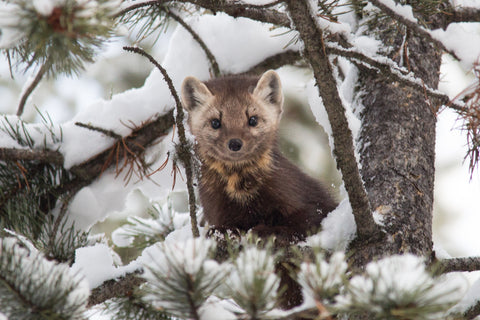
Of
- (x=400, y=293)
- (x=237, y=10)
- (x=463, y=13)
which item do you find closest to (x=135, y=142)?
(x=237, y=10)

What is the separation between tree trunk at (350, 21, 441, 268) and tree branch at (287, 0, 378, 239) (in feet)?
1.21

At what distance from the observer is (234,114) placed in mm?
4059

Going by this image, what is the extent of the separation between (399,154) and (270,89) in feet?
3.77

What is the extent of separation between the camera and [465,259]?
283cm

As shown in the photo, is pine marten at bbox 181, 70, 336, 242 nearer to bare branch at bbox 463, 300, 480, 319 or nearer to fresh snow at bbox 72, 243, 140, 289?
fresh snow at bbox 72, 243, 140, 289

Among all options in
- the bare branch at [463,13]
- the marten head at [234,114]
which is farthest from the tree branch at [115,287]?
the bare branch at [463,13]

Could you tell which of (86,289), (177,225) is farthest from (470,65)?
(177,225)

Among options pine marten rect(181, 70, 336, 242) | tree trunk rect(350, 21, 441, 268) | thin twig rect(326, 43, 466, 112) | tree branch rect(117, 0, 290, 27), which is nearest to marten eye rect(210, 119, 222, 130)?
pine marten rect(181, 70, 336, 242)

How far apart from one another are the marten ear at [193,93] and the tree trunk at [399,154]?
1.21m

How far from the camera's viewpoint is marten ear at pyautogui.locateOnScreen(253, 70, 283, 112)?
13.5 feet

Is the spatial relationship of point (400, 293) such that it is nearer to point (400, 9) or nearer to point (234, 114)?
point (400, 9)

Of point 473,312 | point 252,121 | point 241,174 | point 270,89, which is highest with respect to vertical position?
point 270,89

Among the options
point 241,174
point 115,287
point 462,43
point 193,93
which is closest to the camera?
point 115,287

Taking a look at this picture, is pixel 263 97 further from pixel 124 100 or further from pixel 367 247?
pixel 367 247
